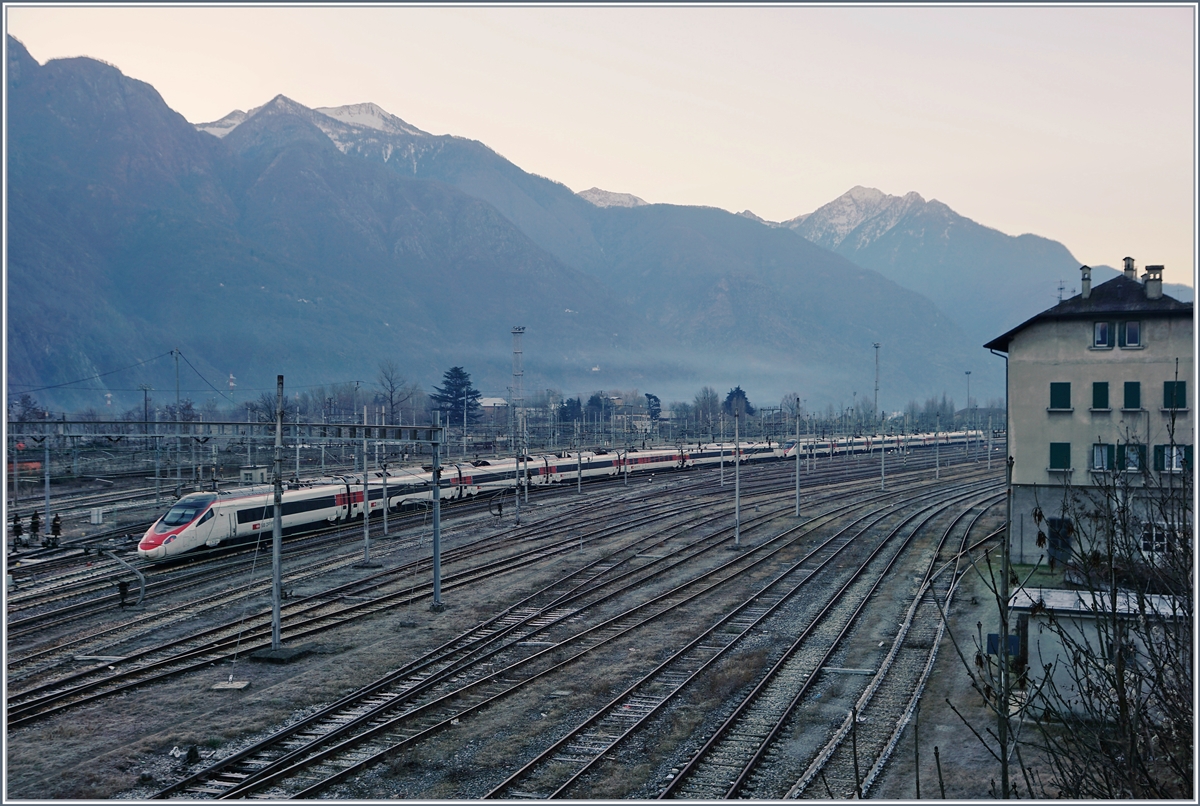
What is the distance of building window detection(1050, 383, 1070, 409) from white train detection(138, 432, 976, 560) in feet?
83.6

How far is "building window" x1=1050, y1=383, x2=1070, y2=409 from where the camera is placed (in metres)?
38.2

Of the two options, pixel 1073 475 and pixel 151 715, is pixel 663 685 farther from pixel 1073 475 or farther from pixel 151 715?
pixel 1073 475

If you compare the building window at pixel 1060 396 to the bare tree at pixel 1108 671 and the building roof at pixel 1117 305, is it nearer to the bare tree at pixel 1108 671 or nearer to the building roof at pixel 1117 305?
the building roof at pixel 1117 305

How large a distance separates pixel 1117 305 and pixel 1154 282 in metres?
1.52

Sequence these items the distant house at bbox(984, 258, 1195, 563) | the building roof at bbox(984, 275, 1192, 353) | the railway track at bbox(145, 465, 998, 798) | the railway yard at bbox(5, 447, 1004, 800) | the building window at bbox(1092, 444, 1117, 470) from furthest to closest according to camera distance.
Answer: the building window at bbox(1092, 444, 1117, 470)
the distant house at bbox(984, 258, 1195, 563)
the building roof at bbox(984, 275, 1192, 353)
the railway yard at bbox(5, 447, 1004, 800)
the railway track at bbox(145, 465, 998, 798)

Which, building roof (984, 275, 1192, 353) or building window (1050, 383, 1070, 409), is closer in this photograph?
building roof (984, 275, 1192, 353)

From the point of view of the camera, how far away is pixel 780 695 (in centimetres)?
2236

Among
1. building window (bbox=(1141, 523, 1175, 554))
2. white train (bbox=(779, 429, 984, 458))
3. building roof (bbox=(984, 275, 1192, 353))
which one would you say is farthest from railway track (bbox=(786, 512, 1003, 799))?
white train (bbox=(779, 429, 984, 458))

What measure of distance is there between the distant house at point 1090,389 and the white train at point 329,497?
24688 mm

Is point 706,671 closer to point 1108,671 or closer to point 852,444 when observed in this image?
point 1108,671

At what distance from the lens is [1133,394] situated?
37062mm

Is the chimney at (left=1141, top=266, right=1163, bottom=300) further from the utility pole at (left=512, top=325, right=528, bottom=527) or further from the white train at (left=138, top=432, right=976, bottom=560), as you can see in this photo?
the utility pole at (left=512, top=325, right=528, bottom=527)

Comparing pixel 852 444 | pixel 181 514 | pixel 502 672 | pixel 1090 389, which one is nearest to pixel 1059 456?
pixel 1090 389

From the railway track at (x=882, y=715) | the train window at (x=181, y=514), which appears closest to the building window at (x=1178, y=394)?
the railway track at (x=882, y=715)
